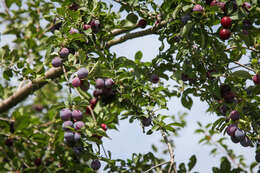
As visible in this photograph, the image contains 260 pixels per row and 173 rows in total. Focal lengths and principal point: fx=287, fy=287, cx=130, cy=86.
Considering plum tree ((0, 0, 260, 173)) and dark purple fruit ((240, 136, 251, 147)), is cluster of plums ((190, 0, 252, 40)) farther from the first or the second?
dark purple fruit ((240, 136, 251, 147))

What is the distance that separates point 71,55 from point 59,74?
784 millimetres

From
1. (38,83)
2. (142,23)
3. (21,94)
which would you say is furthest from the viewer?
(21,94)

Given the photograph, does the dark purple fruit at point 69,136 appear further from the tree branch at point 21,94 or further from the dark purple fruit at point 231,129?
the tree branch at point 21,94

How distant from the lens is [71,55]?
182cm

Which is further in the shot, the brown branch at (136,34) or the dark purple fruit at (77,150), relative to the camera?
the brown branch at (136,34)

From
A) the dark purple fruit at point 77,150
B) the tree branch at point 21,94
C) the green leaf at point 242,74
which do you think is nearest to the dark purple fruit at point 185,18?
the green leaf at point 242,74

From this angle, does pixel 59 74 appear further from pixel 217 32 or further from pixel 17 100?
pixel 217 32

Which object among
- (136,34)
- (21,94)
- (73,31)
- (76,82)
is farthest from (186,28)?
(21,94)

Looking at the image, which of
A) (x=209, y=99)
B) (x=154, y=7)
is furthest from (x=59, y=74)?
(x=209, y=99)

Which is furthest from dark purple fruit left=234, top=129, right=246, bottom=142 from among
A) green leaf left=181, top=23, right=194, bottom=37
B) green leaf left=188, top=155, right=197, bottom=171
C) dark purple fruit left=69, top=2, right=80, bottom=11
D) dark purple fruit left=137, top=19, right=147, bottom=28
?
dark purple fruit left=69, top=2, right=80, bottom=11

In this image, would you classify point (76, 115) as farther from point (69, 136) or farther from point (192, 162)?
point (192, 162)

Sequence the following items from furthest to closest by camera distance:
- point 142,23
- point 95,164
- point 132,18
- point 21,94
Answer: point 21,94, point 142,23, point 132,18, point 95,164

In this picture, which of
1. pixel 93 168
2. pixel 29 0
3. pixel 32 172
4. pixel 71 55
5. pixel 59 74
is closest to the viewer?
pixel 32 172

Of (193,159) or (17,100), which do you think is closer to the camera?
(193,159)
